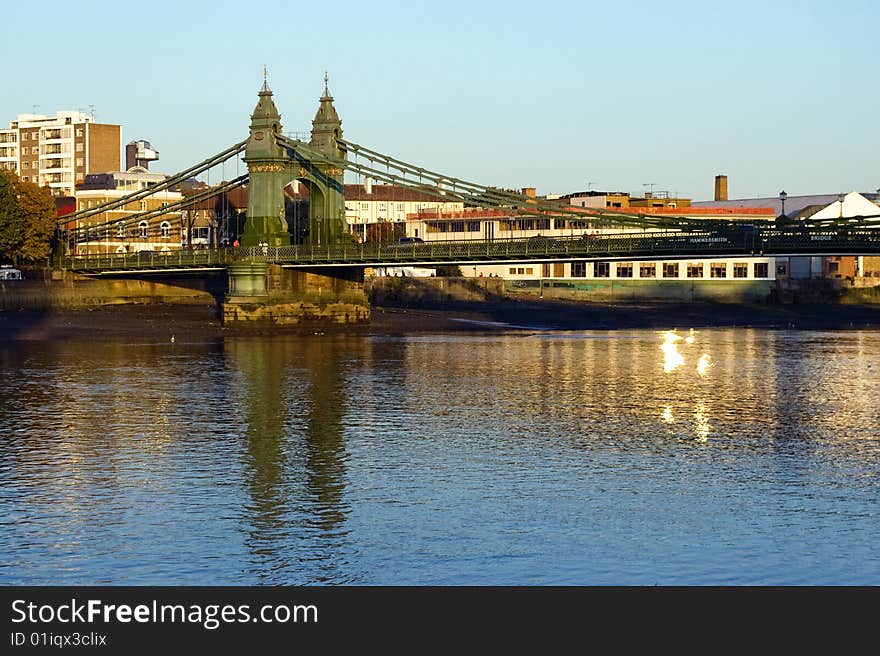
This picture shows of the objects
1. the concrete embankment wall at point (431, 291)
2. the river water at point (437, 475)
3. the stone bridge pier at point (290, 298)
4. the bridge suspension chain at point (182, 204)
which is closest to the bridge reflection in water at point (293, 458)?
the river water at point (437, 475)

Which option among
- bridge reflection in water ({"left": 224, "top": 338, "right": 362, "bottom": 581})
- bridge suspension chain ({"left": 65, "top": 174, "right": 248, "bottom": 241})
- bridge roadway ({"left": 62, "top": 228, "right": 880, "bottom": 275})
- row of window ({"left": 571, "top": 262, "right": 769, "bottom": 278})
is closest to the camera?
bridge reflection in water ({"left": 224, "top": 338, "right": 362, "bottom": 581})

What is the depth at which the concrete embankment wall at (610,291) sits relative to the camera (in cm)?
15275

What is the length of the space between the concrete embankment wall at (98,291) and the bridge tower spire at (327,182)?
39.5 feet

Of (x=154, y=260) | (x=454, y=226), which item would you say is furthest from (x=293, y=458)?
(x=454, y=226)

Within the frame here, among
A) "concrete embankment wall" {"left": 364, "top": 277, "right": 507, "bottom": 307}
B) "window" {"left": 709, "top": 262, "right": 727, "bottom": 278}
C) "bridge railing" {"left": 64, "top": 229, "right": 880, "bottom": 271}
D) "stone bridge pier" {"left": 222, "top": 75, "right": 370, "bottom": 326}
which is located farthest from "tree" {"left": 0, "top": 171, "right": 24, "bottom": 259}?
"window" {"left": 709, "top": 262, "right": 727, "bottom": 278}

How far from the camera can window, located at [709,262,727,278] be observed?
170250mm

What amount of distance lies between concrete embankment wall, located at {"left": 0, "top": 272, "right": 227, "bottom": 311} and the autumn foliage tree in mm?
3521

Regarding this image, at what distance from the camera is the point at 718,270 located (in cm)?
17050

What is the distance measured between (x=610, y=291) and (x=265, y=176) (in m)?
66.7

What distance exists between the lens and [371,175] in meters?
111

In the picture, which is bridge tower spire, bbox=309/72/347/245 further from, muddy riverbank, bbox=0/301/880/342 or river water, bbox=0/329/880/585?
river water, bbox=0/329/880/585

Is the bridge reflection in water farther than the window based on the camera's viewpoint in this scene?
No

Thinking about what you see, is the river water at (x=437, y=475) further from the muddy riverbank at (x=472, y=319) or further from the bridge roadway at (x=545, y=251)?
the muddy riverbank at (x=472, y=319)

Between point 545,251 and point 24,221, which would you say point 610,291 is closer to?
point 545,251
